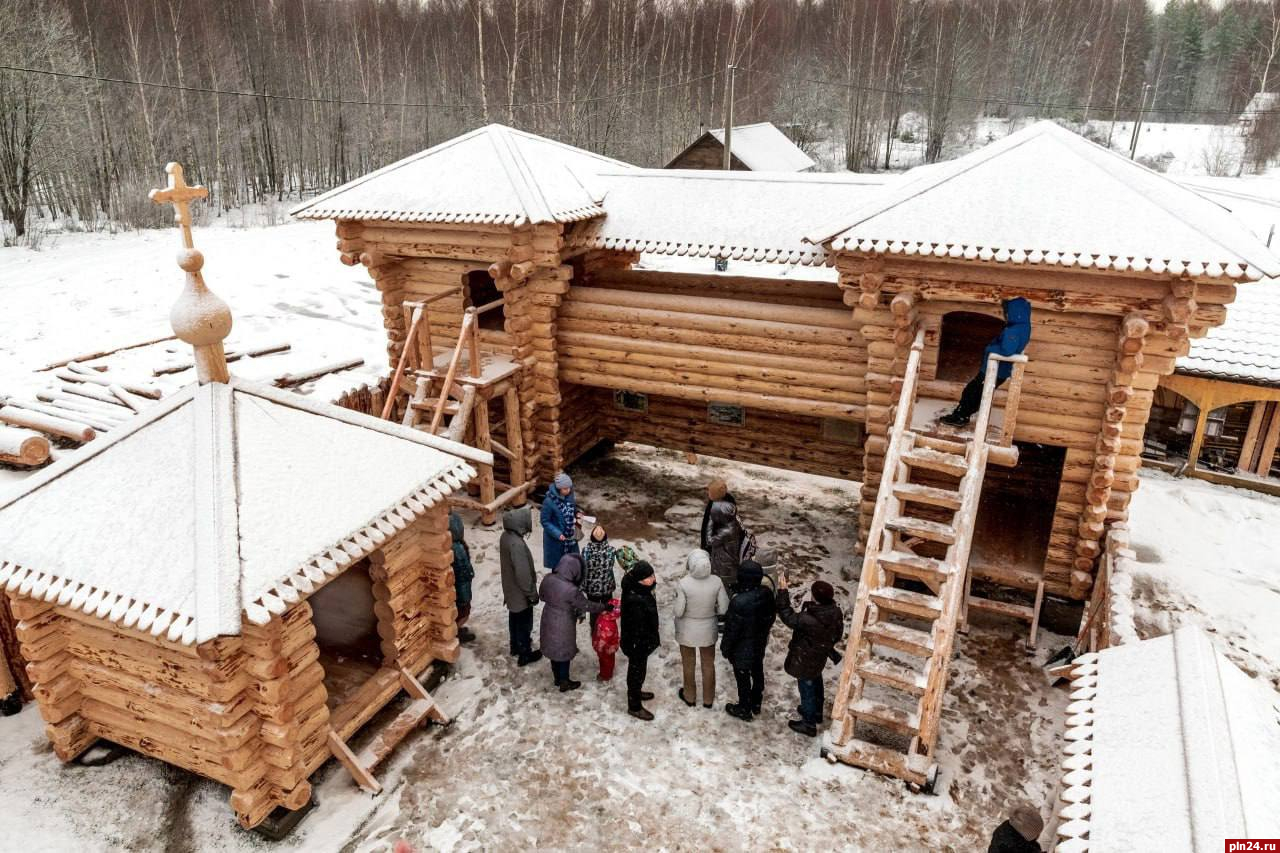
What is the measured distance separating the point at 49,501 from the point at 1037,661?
896 centimetres

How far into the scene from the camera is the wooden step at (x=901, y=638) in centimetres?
655

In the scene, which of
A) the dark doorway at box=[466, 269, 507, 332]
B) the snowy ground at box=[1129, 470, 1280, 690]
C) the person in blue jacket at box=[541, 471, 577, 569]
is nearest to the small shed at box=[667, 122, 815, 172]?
the dark doorway at box=[466, 269, 507, 332]

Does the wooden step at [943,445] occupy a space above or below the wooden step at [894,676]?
above

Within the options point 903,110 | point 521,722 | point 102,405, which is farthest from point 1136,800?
point 903,110

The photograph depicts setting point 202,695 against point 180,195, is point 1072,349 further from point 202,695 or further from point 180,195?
point 202,695

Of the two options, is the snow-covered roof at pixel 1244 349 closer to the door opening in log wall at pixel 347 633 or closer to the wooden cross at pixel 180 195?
the door opening in log wall at pixel 347 633

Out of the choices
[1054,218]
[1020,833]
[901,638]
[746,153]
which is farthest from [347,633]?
[746,153]

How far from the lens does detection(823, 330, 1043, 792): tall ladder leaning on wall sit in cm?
646

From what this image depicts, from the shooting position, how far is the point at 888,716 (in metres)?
6.48

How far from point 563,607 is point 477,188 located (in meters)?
5.71

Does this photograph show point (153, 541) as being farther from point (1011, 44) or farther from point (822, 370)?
point (1011, 44)

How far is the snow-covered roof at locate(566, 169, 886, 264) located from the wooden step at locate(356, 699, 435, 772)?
5.79 m

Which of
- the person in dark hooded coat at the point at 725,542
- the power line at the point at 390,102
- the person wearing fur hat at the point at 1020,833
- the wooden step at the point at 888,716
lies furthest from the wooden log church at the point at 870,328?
the power line at the point at 390,102

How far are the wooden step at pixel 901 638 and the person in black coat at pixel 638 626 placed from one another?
6.06 feet
